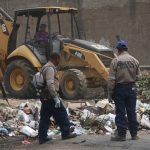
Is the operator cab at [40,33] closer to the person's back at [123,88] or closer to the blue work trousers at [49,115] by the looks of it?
the blue work trousers at [49,115]

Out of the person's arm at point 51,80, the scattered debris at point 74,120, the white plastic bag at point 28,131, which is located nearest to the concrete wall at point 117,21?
the scattered debris at point 74,120

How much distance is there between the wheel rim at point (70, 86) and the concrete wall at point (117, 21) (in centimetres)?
1349

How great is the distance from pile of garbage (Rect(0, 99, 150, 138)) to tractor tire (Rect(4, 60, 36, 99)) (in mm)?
4402

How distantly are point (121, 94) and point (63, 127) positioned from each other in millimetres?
1381

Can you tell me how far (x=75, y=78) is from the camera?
18.4 m

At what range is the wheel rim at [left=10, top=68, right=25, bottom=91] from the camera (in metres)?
19.8

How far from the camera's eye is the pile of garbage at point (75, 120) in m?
13.0

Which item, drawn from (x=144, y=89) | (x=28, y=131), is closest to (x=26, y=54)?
(x=144, y=89)

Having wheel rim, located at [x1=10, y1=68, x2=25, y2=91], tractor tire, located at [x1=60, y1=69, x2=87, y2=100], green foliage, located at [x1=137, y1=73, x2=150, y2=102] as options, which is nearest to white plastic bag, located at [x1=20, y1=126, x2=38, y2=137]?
green foliage, located at [x1=137, y1=73, x2=150, y2=102]

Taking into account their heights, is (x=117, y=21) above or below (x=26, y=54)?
above

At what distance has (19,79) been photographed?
20.1 m

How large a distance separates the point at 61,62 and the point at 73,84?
3.22ft

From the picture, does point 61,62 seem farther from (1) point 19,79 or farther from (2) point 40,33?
(1) point 19,79

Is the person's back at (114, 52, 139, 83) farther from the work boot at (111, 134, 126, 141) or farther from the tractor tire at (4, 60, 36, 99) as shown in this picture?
the tractor tire at (4, 60, 36, 99)
